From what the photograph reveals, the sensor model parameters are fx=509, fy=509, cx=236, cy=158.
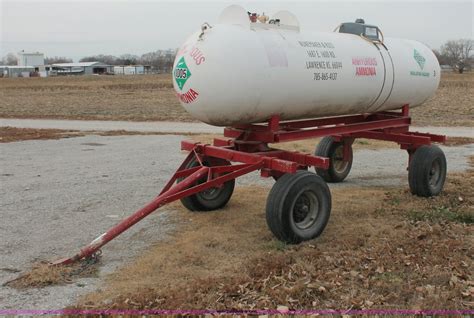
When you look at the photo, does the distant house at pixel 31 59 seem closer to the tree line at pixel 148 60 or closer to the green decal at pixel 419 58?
the tree line at pixel 148 60

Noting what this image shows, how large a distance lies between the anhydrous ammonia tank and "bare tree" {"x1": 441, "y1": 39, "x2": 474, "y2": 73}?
242 ft

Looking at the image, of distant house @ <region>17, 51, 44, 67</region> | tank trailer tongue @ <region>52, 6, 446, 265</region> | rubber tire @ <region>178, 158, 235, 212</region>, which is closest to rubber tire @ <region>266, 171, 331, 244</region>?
tank trailer tongue @ <region>52, 6, 446, 265</region>

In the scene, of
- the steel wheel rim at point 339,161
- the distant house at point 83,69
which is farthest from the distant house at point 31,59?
the steel wheel rim at point 339,161

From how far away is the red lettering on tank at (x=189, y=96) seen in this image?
5.08 metres

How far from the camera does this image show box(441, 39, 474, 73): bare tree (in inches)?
3022

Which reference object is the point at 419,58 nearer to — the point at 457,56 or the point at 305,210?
the point at 305,210

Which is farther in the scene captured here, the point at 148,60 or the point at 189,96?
the point at 148,60

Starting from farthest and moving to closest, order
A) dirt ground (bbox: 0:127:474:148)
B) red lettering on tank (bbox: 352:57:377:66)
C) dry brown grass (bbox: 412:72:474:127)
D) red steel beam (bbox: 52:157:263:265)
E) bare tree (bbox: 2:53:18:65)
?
1. bare tree (bbox: 2:53:18:65)
2. dry brown grass (bbox: 412:72:474:127)
3. dirt ground (bbox: 0:127:474:148)
4. red lettering on tank (bbox: 352:57:377:66)
5. red steel beam (bbox: 52:157:263:265)

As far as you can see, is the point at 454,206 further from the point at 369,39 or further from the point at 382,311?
the point at 382,311

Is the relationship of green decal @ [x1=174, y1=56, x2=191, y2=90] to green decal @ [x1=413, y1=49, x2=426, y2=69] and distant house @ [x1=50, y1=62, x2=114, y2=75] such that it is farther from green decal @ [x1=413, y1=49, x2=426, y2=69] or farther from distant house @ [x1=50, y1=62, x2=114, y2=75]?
distant house @ [x1=50, y1=62, x2=114, y2=75]

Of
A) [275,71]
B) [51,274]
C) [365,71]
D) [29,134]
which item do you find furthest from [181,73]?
[29,134]

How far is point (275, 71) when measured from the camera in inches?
202

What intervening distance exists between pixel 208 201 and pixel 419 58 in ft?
11.9

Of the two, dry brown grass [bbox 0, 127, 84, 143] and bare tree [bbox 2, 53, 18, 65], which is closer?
dry brown grass [bbox 0, 127, 84, 143]
